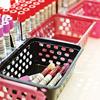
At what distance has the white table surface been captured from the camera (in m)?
1.01

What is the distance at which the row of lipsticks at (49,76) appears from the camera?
1001 mm

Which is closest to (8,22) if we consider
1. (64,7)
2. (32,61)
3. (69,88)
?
(32,61)

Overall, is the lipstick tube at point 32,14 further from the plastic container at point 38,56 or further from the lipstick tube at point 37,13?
the plastic container at point 38,56

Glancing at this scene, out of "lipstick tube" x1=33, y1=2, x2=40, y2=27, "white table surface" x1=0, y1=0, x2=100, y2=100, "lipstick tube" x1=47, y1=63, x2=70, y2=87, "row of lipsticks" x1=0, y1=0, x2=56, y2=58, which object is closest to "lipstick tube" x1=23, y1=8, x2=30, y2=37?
"row of lipsticks" x1=0, y1=0, x2=56, y2=58

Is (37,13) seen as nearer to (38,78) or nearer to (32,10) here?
(32,10)

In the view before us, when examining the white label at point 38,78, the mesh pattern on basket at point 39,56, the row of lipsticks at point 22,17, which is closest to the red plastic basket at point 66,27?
the row of lipsticks at point 22,17

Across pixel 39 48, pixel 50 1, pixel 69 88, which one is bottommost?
pixel 69 88

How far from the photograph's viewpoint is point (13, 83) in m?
0.79

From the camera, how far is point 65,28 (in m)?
1.61

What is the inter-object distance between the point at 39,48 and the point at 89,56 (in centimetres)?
37

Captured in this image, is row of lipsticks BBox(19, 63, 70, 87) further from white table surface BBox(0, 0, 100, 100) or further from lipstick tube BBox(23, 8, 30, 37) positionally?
lipstick tube BBox(23, 8, 30, 37)

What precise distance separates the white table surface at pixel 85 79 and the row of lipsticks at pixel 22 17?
18 centimetres

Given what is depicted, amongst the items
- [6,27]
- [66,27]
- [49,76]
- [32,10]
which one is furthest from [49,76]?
[66,27]

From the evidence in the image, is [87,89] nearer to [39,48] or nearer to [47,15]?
[39,48]
